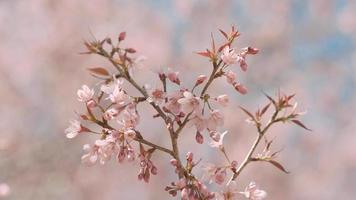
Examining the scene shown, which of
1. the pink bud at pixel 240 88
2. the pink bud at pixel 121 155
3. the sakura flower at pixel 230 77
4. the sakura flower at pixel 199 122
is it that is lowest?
the pink bud at pixel 121 155

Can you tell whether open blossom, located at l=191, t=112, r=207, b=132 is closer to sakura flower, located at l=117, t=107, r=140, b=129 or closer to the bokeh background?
sakura flower, located at l=117, t=107, r=140, b=129

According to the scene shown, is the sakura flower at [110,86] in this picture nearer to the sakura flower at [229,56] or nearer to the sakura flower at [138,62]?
the sakura flower at [138,62]

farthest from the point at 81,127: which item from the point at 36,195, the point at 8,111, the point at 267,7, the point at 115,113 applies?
the point at 267,7

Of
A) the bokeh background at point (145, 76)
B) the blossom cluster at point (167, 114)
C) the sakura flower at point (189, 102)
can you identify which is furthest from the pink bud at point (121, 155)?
the bokeh background at point (145, 76)

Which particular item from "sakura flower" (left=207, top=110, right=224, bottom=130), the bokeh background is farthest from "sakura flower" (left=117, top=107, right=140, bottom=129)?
Result: the bokeh background

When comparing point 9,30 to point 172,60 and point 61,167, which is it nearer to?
point 172,60

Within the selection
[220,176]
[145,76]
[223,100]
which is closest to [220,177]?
[220,176]
